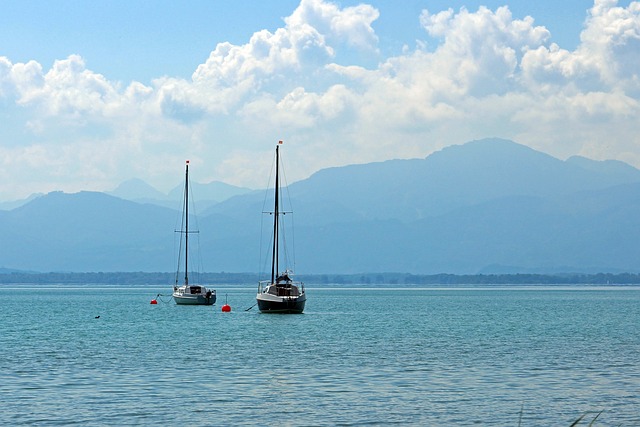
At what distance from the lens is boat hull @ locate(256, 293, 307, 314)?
9981 cm

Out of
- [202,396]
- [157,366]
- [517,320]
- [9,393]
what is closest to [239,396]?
[202,396]

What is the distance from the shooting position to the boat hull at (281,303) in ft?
327

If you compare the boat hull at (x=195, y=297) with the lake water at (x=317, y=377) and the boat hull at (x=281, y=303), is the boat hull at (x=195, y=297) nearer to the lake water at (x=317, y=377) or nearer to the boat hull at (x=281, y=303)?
the boat hull at (x=281, y=303)

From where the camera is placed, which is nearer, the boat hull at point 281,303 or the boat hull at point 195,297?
the boat hull at point 281,303

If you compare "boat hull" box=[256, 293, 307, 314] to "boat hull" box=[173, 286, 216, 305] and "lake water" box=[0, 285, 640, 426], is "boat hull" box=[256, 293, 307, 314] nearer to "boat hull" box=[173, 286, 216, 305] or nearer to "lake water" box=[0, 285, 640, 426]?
"lake water" box=[0, 285, 640, 426]

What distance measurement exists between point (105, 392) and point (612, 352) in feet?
111

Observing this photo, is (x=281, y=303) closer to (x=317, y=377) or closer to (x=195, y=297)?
(x=195, y=297)

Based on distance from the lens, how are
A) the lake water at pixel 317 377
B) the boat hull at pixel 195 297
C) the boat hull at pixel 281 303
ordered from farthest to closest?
the boat hull at pixel 195 297, the boat hull at pixel 281 303, the lake water at pixel 317 377

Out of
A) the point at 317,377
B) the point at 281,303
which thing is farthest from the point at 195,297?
the point at 317,377

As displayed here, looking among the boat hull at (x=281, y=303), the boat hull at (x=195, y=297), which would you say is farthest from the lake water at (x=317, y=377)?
the boat hull at (x=195, y=297)

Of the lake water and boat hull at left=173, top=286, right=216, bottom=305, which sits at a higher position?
boat hull at left=173, top=286, right=216, bottom=305

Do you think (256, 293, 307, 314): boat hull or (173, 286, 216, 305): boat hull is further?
(173, 286, 216, 305): boat hull

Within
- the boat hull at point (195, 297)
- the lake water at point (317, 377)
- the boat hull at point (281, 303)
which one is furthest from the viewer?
the boat hull at point (195, 297)

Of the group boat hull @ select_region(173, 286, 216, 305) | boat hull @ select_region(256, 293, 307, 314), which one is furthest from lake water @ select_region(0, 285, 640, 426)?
boat hull @ select_region(173, 286, 216, 305)
